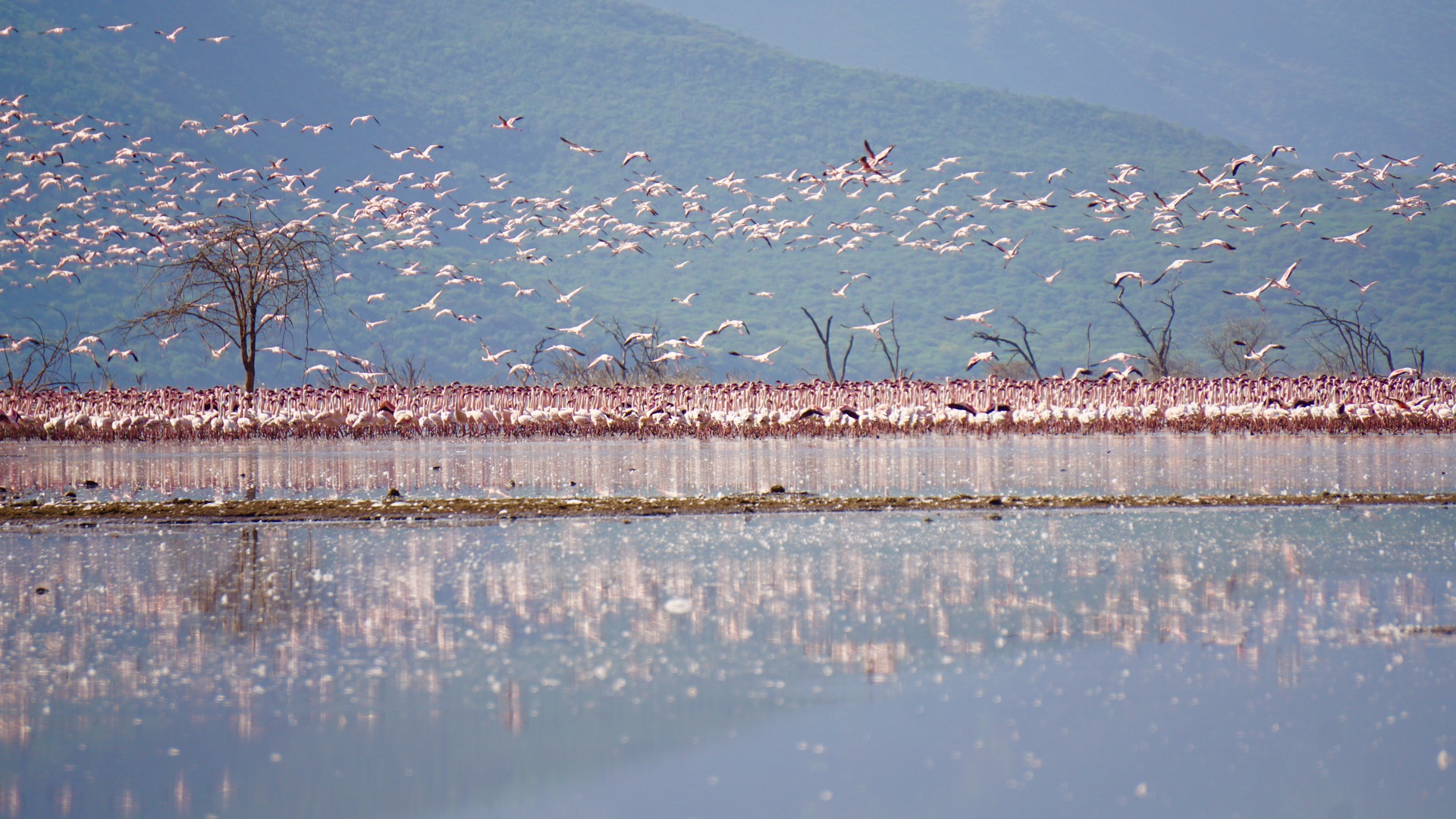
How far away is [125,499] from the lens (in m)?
13.6

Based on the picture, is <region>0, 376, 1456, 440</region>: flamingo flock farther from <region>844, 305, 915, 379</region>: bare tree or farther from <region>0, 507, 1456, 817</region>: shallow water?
<region>0, 507, 1456, 817</region>: shallow water

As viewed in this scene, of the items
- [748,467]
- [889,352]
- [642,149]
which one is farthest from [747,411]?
[642,149]

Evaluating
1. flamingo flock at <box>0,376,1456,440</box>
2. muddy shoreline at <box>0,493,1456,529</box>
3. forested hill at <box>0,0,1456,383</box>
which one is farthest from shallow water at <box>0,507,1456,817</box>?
forested hill at <box>0,0,1456,383</box>

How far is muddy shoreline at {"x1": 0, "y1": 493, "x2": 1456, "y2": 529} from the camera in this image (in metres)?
11.8

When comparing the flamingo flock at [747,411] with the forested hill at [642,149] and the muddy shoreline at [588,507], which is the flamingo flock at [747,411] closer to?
the muddy shoreline at [588,507]

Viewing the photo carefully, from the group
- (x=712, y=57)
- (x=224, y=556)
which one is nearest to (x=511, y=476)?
(x=224, y=556)

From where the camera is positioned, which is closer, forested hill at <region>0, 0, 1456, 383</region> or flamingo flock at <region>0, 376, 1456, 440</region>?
flamingo flock at <region>0, 376, 1456, 440</region>

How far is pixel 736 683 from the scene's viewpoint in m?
5.36

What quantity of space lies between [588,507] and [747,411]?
19213mm

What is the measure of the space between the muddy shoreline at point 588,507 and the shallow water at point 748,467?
3.44ft

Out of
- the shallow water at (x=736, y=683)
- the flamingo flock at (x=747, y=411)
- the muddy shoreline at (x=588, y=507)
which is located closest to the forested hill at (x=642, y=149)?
the flamingo flock at (x=747, y=411)

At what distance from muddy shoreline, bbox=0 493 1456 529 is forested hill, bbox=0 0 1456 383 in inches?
3436

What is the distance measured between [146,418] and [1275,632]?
2954 centimetres

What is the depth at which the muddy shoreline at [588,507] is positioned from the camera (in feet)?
38.8
